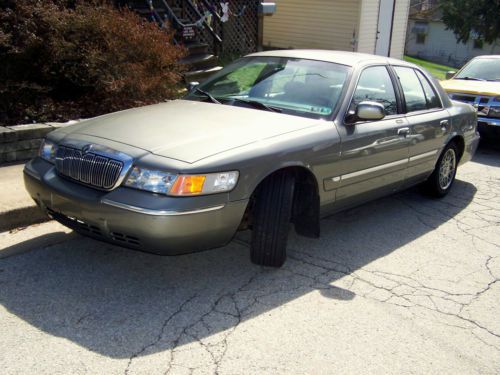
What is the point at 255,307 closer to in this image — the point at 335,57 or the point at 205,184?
the point at 205,184

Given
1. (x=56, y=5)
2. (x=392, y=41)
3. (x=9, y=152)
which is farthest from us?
(x=392, y=41)

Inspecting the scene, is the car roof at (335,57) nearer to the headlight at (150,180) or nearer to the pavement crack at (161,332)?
the headlight at (150,180)

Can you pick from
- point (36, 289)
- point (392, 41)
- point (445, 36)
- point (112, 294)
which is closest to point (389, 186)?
point (112, 294)

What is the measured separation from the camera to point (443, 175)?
246 inches

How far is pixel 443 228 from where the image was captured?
5387 millimetres

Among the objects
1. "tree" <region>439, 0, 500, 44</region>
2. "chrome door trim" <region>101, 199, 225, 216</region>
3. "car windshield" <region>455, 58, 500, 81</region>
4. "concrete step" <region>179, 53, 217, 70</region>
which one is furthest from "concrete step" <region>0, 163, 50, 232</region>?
"tree" <region>439, 0, 500, 44</region>

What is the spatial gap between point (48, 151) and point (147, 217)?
1.24m

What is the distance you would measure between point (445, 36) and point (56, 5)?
160ft

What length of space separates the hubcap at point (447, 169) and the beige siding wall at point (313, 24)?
11.5 meters

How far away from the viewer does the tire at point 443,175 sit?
19.9ft

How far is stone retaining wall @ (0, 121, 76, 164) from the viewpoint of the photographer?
5.78 meters

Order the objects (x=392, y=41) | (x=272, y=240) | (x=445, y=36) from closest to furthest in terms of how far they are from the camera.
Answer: (x=272, y=240)
(x=392, y=41)
(x=445, y=36)

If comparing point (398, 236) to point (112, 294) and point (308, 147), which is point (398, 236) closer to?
point (308, 147)

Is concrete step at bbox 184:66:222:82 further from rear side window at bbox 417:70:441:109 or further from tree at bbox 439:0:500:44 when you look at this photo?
tree at bbox 439:0:500:44
